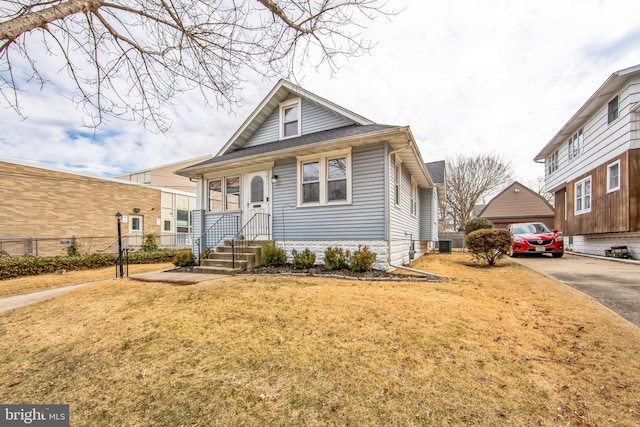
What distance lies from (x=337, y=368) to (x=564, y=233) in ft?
Result: 57.8

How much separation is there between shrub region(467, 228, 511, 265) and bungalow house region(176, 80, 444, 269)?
2167mm

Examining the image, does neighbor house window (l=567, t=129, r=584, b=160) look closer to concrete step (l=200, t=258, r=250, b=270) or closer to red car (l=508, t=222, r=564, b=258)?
red car (l=508, t=222, r=564, b=258)

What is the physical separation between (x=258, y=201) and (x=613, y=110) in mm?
13167

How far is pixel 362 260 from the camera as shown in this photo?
6.80 metres

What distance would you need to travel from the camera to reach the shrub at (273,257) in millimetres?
7793

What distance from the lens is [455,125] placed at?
69.9ft

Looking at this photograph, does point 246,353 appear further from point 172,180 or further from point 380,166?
point 172,180

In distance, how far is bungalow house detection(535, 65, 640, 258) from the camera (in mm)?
8617

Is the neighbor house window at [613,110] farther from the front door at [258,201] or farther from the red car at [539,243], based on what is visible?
the front door at [258,201]

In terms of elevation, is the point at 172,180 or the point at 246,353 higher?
the point at 172,180

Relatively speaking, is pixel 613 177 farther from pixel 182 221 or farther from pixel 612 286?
pixel 182 221

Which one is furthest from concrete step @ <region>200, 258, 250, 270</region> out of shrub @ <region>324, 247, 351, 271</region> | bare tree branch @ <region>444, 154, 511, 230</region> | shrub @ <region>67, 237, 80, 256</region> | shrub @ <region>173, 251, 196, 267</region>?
bare tree branch @ <region>444, 154, 511, 230</region>

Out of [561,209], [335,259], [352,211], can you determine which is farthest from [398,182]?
[561,209]

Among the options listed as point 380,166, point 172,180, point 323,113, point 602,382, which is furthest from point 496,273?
point 172,180
